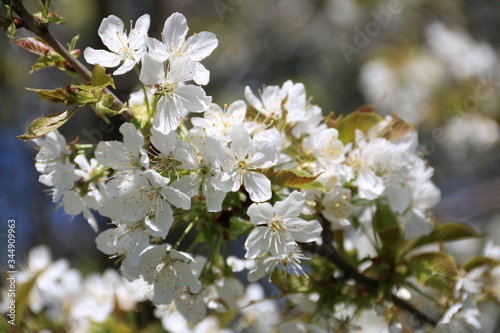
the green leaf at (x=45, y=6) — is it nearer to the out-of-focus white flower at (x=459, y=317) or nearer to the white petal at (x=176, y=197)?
the white petal at (x=176, y=197)

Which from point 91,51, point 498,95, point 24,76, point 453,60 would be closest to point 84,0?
point 24,76

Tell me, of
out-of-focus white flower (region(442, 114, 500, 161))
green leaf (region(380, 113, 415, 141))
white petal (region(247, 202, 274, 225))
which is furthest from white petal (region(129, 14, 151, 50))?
out-of-focus white flower (region(442, 114, 500, 161))

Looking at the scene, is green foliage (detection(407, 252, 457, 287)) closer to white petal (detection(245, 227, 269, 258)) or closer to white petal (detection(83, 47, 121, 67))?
white petal (detection(245, 227, 269, 258))

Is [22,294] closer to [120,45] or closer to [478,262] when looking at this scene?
[120,45]

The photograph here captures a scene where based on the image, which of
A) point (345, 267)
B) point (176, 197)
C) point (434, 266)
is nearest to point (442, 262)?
point (434, 266)

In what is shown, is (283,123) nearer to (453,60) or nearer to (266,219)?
(266,219)

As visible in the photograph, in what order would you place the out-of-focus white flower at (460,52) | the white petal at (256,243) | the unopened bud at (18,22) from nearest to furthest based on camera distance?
the unopened bud at (18,22), the white petal at (256,243), the out-of-focus white flower at (460,52)

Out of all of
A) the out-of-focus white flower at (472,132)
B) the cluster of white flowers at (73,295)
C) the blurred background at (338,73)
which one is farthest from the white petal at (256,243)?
the out-of-focus white flower at (472,132)
